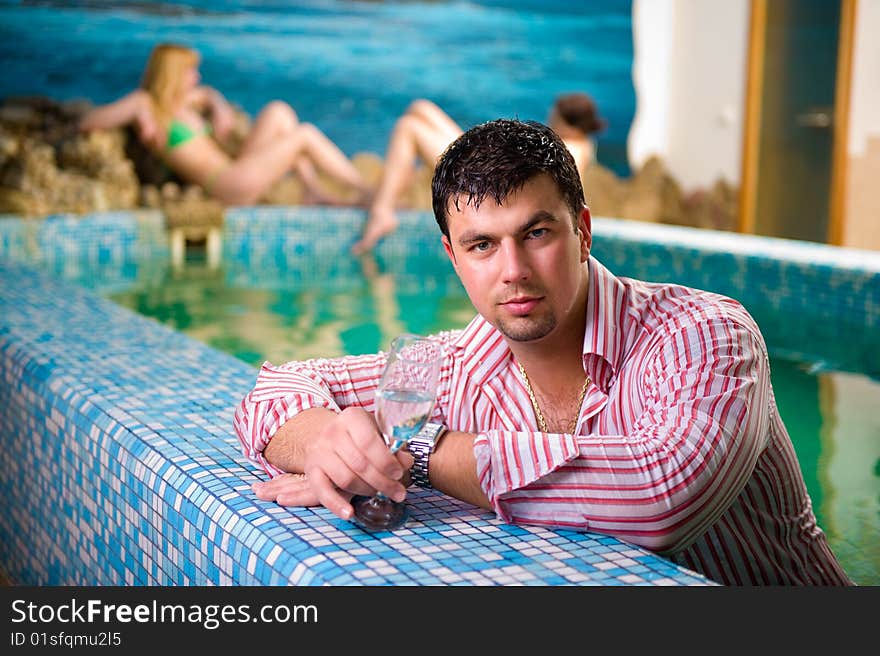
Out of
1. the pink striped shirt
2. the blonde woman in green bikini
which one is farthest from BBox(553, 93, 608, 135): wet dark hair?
the pink striped shirt

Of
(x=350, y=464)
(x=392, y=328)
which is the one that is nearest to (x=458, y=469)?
(x=350, y=464)

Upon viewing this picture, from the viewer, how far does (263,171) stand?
28.5 feet

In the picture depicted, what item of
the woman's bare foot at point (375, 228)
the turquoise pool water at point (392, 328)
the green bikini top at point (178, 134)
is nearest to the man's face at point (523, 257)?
the turquoise pool water at point (392, 328)

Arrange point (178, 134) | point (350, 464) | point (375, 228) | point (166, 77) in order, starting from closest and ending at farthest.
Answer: point (350, 464) → point (375, 228) → point (178, 134) → point (166, 77)

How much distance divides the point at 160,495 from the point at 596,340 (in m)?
0.88

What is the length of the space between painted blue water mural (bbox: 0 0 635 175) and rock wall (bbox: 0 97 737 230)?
373mm

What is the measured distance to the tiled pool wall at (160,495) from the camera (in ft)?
5.10

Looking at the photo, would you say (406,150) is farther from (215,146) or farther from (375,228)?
(215,146)

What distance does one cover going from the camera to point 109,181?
8.64 metres

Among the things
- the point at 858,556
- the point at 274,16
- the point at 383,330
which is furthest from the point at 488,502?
the point at 274,16

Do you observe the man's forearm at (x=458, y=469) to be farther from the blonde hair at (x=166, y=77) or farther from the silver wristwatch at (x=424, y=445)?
the blonde hair at (x=166, y=77)

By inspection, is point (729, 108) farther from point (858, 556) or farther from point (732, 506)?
point (732, 506)

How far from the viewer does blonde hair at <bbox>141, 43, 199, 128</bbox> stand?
8.86m

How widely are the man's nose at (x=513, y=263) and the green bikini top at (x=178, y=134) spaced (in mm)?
7474
